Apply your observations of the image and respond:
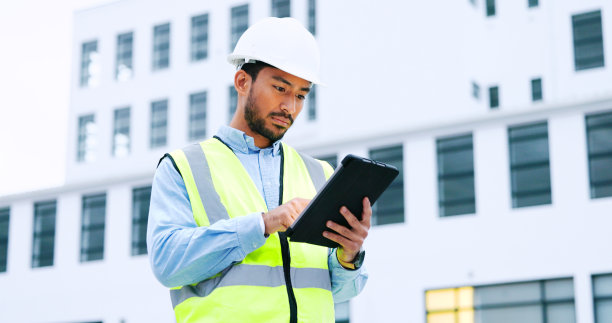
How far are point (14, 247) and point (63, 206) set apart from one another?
2.59 metres

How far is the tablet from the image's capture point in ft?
9.64

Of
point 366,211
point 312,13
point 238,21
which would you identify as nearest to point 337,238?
point 366,211

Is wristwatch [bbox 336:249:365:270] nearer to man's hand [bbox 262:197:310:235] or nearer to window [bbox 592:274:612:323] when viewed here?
man's hand [bbox 262:197:310:235]

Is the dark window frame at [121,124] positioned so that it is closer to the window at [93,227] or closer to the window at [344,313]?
the window at [93,227]

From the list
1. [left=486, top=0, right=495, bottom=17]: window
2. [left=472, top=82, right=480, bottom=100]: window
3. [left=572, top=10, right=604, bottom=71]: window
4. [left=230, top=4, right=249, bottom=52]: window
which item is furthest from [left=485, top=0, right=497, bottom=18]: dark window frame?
[left=230, top=4, right=249, bottom=52]: window

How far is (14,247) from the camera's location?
33.3m

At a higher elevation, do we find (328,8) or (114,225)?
(328,8)

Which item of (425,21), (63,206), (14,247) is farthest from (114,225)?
(425,21)

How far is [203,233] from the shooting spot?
118 inches

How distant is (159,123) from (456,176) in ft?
57.8

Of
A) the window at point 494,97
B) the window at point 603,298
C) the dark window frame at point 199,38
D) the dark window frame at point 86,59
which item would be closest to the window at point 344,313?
→ the window at point 603,298

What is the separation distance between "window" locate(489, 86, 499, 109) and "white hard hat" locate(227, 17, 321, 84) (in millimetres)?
33982

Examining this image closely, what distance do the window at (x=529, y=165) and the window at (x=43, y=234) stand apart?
1631cm

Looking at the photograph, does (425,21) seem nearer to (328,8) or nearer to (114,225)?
(328,8)
